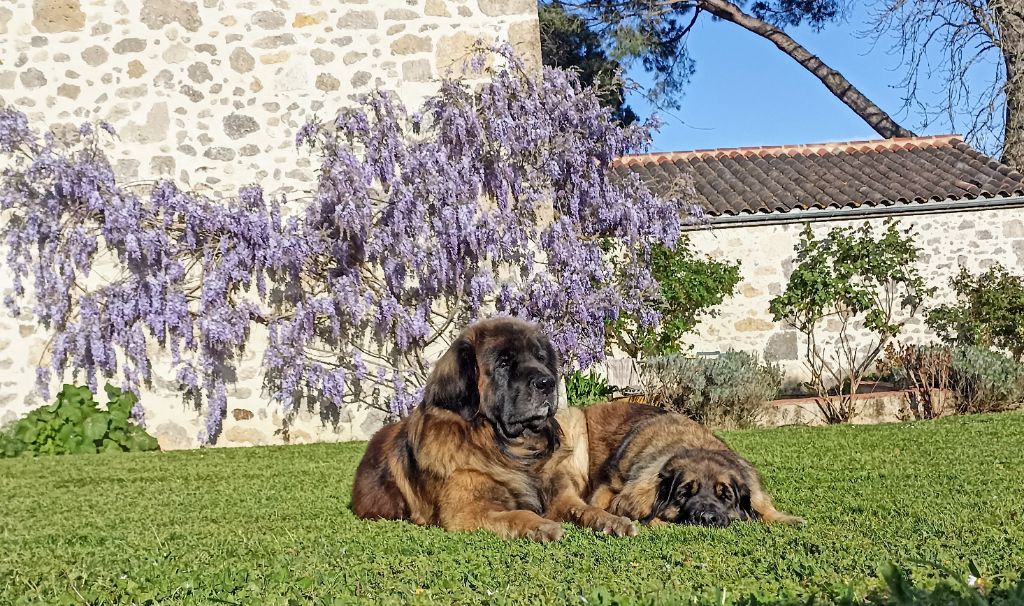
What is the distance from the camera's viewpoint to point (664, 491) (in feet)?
14.7

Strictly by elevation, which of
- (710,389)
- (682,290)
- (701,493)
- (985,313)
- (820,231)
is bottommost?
(701,493)

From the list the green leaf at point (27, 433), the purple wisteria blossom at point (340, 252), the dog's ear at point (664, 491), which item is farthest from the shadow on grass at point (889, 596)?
the green leaf at point (27, 433)

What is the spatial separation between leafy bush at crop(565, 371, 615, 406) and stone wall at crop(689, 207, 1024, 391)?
12.9 feet

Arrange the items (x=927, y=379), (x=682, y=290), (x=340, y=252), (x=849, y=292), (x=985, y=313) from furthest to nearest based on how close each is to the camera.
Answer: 1. (x=849, y=292)
2. (x=985, y=313)
3. (x=682, y=290)
4. (x=927, y=379)
5. (x=340, y=252)

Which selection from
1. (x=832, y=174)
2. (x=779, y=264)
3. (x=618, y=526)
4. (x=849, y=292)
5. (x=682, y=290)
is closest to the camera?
(x=618, y=526)

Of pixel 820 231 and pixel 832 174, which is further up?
pixel 832 174

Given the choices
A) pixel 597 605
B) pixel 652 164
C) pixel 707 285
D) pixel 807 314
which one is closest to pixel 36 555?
pixel 597 605

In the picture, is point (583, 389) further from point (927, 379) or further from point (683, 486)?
point (683, 486)

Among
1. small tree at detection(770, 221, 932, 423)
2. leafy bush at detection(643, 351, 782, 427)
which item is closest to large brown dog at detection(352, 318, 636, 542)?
leafy bush at detection(643, 351, 782, 427)

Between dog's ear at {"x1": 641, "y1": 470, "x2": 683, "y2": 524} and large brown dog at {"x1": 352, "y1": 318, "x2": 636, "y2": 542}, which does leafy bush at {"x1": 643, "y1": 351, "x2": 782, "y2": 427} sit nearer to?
dog's ear at {"x1": 641, "y1": 470, "x2": 683, "y2": 524}

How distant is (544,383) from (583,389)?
619cm

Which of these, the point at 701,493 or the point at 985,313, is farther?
the point at 985,313

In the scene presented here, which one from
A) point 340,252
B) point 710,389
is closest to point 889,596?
point 710,389

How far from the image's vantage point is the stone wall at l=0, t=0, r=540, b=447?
33.8 ft
